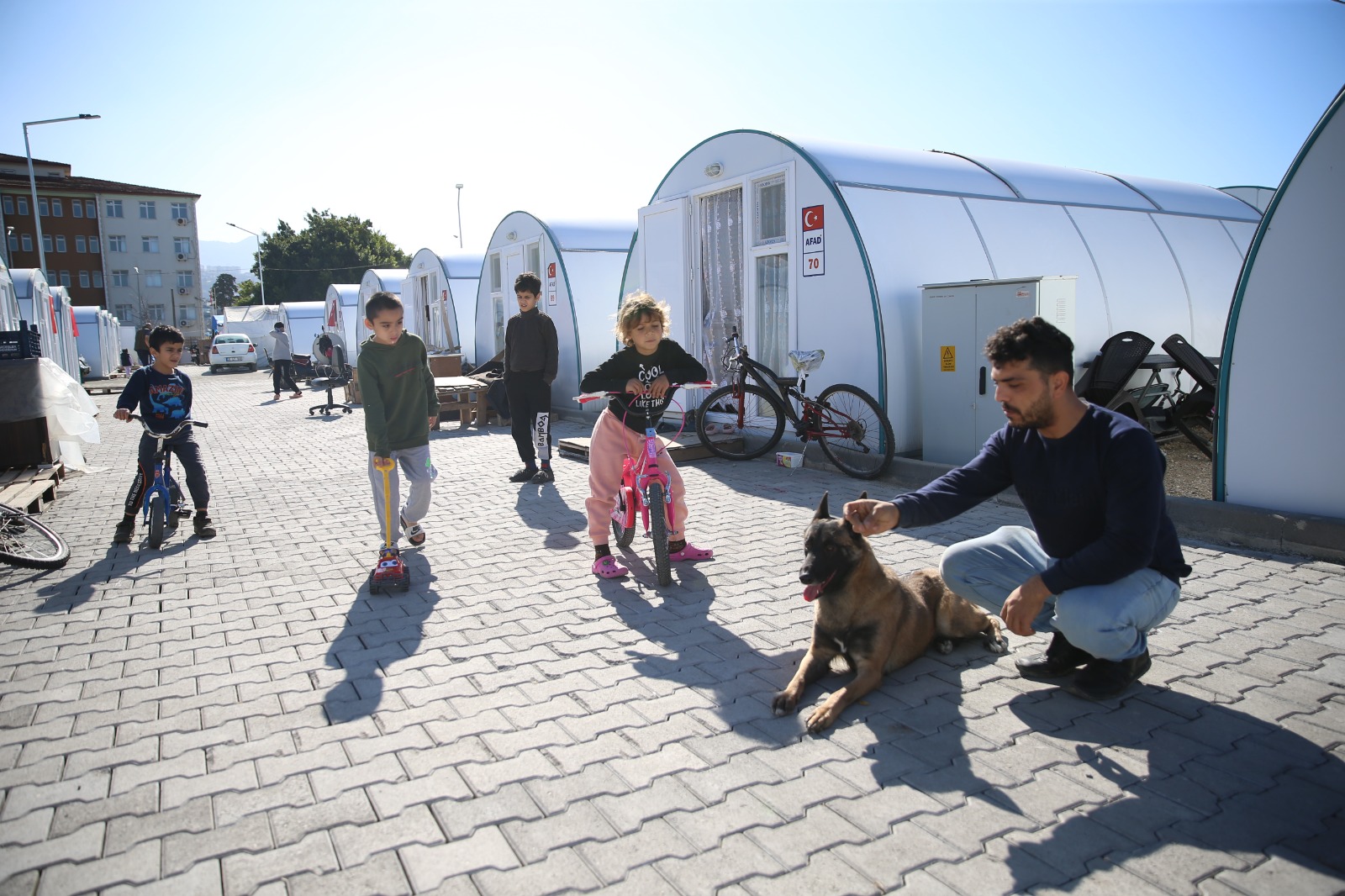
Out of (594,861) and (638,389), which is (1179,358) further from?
(594,861)

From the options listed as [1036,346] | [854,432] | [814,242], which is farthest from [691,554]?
[814,242]

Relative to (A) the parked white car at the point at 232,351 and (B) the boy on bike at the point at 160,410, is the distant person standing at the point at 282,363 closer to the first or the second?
(B) the boy on bike at the point at 160,410

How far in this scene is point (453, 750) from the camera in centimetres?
329

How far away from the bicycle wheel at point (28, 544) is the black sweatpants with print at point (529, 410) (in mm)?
4283

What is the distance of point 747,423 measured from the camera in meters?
10.7

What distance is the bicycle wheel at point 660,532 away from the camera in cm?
538

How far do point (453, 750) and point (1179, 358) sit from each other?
966 cm

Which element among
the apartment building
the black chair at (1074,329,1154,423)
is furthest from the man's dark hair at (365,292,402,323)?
the apartment building

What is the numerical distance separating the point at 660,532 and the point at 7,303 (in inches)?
441

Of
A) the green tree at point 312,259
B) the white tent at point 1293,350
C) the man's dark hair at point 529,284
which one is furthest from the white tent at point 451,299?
the green tree at point 312,259

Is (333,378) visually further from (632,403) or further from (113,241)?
(113,241)

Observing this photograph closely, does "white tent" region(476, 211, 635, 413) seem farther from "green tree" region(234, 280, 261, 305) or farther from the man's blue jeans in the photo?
"green tree" region(234, 280, 261, 305)

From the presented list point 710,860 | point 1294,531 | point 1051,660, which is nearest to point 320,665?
point 710,860

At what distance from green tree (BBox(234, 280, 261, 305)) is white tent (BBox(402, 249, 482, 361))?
170ft
